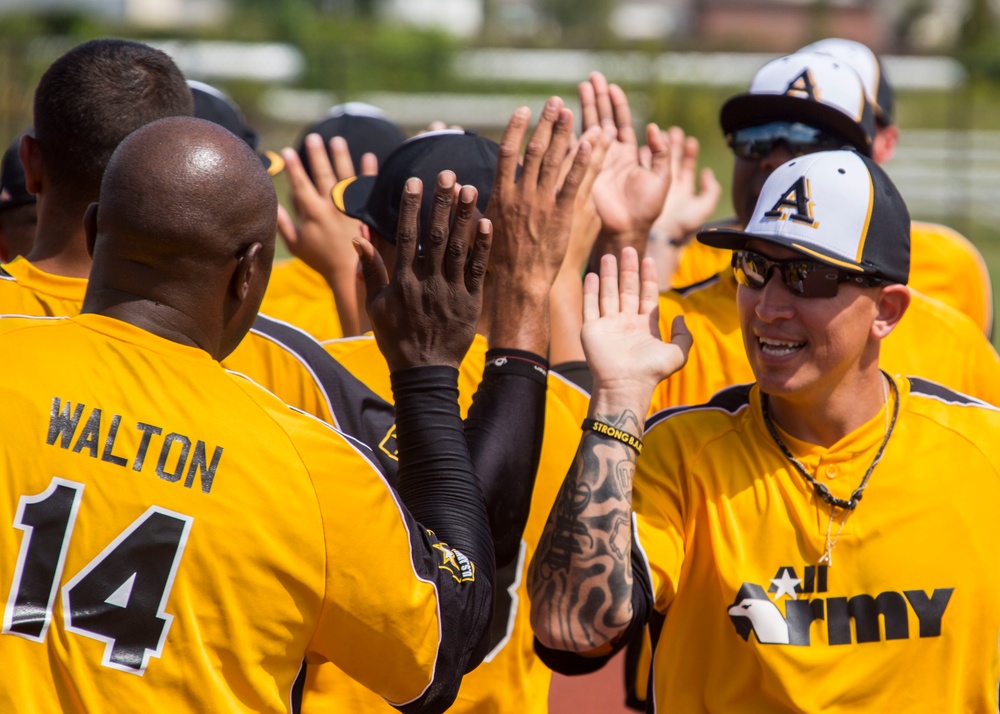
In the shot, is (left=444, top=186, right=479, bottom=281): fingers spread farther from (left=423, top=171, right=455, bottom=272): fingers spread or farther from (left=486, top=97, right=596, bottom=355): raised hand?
(left=486, top=97, right=596, bottom=355): raised hand

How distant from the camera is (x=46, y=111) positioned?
296cm

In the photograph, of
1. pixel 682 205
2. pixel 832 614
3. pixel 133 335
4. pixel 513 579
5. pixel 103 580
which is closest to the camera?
pixel 103 580

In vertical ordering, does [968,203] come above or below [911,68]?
below

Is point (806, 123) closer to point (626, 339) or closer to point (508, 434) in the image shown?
point (626, 339)

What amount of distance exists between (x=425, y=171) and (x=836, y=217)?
1.10 meters

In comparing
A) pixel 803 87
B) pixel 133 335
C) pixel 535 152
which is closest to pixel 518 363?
pixel 535 152

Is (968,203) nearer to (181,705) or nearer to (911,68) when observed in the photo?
(911,68)

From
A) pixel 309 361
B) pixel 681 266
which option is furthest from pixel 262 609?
pixel 681 266

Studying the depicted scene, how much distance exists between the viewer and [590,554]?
8.81 feet

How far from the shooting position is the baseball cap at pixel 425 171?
329cm

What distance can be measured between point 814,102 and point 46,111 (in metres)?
2.52

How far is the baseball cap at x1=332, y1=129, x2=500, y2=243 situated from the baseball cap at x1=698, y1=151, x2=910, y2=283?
0.71m

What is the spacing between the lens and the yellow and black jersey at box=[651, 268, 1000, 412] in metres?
3.72

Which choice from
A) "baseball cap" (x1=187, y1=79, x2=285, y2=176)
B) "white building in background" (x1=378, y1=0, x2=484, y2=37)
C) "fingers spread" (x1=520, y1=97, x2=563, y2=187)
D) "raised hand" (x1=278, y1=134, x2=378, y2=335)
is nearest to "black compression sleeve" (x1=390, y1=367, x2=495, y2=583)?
"fingers spread" (x1=520, y1=97, x2=563, y2=187)
